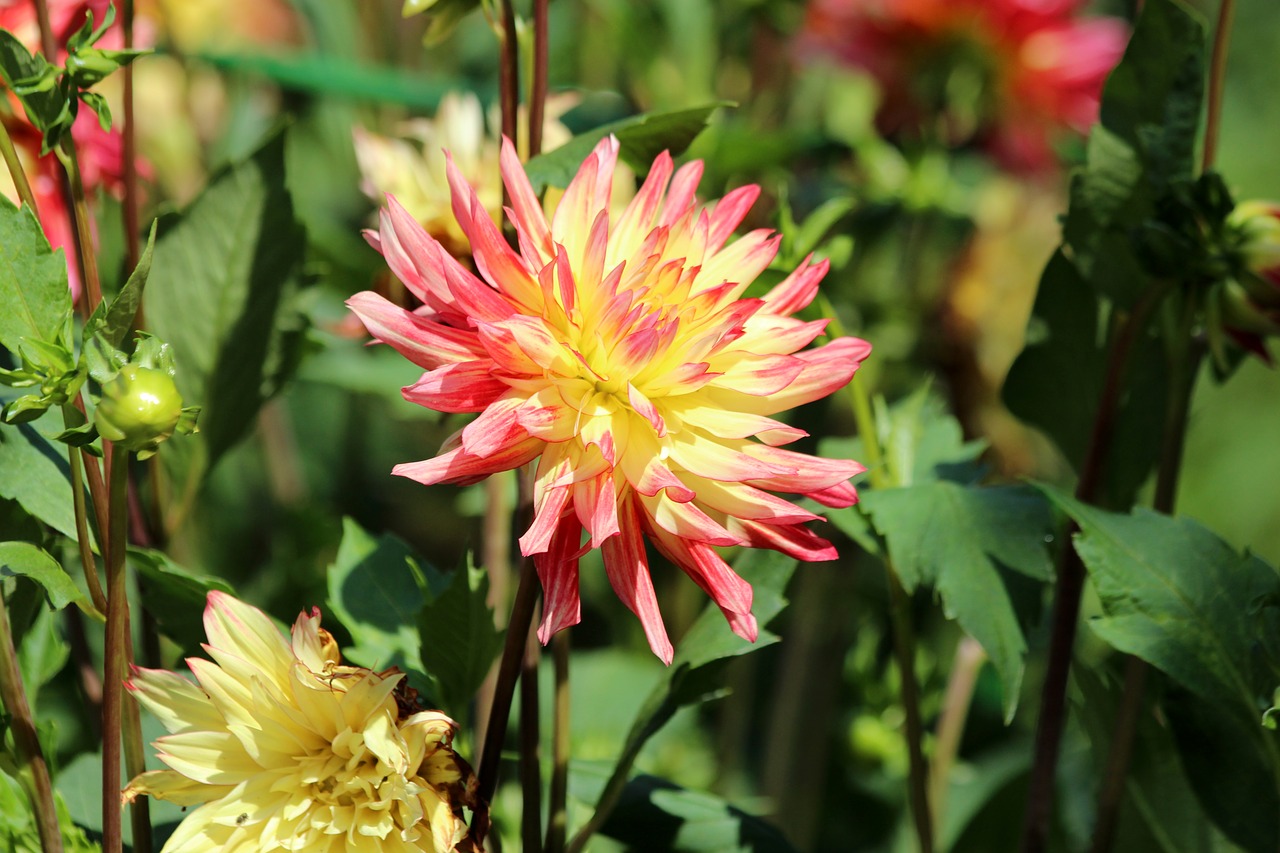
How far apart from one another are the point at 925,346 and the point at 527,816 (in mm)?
660

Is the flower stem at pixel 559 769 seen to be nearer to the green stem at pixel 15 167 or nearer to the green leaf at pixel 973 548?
the green leaf at pixel 973 548

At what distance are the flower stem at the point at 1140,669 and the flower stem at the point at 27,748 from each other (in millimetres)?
413

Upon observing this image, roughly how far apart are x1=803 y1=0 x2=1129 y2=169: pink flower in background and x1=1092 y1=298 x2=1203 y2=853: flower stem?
0.54m

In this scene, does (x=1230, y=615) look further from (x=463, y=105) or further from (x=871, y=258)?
(x=871, y=258)

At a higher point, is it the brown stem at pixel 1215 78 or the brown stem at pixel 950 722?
the brown stem at pixel 1215 78

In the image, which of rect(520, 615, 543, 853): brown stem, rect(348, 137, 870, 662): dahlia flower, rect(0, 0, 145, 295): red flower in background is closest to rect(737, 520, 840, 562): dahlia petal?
rect(348, 137, 870, 662): dahlia flower

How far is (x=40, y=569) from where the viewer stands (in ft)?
1.15

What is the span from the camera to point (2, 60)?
363 mm

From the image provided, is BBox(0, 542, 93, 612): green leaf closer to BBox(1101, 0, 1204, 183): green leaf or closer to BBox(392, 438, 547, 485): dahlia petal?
BBox(392, 438, 547, 485): dahlia petal

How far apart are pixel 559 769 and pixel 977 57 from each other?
769 millimetres

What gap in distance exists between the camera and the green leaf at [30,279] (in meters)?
0.35

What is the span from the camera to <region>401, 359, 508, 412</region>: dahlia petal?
0.34 metres

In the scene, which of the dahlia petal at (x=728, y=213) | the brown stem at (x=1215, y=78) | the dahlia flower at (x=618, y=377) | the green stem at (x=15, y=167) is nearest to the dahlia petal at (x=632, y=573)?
the dahlia flower at (x=618, y=377)

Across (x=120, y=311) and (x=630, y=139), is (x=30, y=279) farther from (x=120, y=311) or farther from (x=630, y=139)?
(x=630, y=139)
